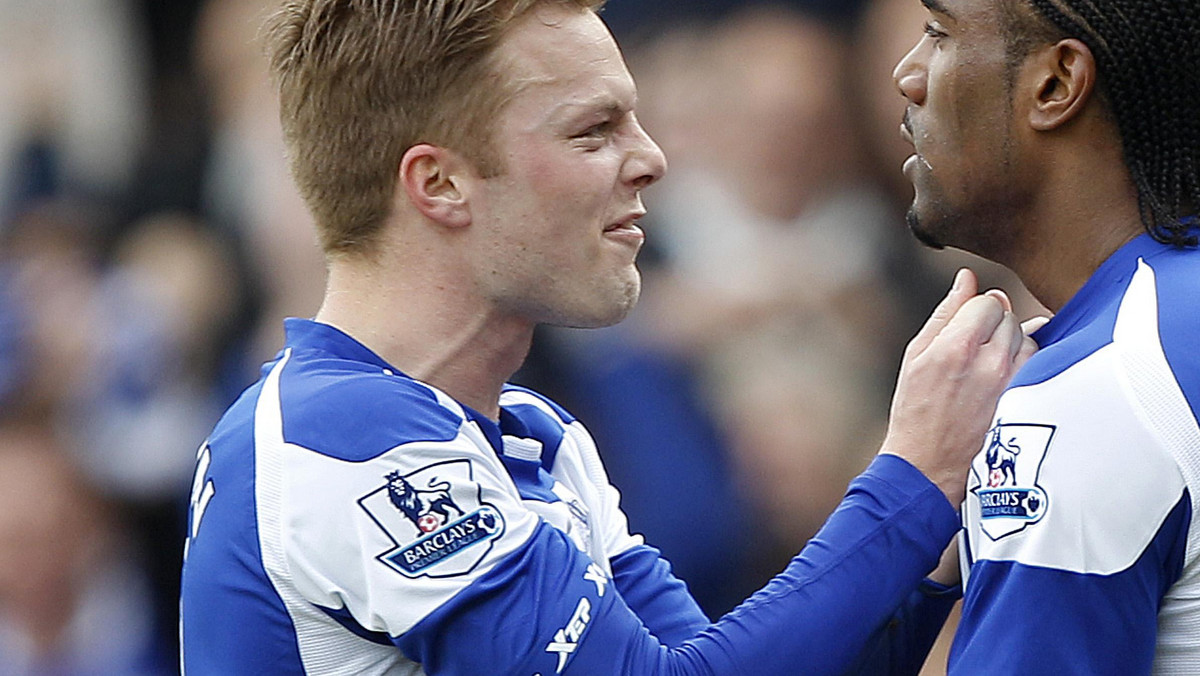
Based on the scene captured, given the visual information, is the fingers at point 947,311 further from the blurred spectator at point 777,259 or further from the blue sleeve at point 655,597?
the blurred spectator at point 777,259

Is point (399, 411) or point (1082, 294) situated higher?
point (1082, 294)

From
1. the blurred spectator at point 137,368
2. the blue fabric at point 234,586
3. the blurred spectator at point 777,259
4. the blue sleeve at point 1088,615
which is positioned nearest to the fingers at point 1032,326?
the blue sleeve at point 1088,615

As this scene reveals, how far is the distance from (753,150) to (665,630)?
3253 millimetres

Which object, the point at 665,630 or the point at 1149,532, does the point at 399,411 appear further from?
the point at 1149,532

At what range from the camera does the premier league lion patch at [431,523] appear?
2.55m

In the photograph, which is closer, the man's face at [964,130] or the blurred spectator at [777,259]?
the man's face at [964,130]

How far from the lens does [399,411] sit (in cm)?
264

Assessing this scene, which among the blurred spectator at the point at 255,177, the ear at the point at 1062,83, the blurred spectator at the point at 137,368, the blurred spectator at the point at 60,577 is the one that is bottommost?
the blurred spectator at the point at 60,577

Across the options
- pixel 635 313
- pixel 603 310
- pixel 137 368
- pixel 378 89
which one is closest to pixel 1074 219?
pixel 603 310

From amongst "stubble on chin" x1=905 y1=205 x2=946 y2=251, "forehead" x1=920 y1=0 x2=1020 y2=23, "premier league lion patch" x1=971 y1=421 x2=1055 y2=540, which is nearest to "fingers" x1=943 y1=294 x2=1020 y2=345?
"stubble on chin" x1=905 y1=205 x2=946 y2=251

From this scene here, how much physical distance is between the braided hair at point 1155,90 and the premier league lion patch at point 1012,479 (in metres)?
0.39

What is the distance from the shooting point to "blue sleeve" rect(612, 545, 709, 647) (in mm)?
3072

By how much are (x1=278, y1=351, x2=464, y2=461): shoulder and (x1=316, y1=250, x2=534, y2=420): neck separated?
0.34 ft

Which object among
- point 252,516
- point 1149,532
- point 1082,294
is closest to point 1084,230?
point 1082,294
